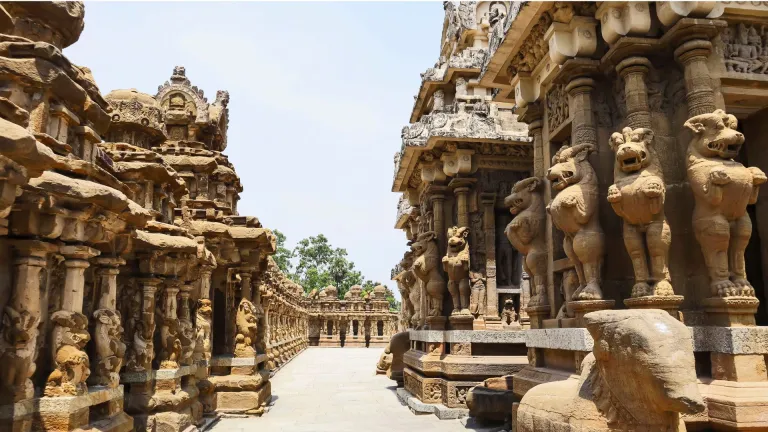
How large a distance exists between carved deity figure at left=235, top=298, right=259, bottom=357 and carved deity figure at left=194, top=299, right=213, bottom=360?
3.53 ft

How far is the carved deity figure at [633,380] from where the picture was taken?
3.54 m

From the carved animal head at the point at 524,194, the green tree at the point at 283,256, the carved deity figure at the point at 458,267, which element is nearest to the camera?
the carved animal head at the point at 524,194

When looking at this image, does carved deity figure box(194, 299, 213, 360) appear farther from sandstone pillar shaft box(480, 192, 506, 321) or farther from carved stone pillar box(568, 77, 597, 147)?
carved stone pillar box(568, 77, 597, 147)

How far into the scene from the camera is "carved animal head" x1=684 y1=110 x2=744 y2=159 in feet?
17.1

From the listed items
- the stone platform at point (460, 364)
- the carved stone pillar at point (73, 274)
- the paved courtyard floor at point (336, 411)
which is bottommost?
the paved courtyard floor at point (336, 411)

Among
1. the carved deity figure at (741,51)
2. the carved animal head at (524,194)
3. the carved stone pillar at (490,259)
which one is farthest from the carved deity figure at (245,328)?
the carved deity figure at (741,51)

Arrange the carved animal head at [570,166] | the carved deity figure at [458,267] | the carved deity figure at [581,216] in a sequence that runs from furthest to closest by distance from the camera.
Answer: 1. the carved deity figure at [458,267]
2. the carved animal head at [570,166]
3. the carved deity figure at [581,216]

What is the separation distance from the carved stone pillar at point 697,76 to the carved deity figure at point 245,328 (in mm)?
8634

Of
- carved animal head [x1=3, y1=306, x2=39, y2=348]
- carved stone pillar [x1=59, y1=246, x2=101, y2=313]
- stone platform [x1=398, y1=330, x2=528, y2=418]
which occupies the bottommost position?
stone platform [x1=398, y1=330, x2=528, y2=418]

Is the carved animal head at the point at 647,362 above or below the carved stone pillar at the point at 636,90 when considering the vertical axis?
below

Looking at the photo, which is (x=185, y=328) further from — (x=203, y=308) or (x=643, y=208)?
(x=643, y=208)

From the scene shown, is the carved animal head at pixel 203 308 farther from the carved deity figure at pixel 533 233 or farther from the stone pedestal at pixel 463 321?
the carved deity figure at pixel 533 233

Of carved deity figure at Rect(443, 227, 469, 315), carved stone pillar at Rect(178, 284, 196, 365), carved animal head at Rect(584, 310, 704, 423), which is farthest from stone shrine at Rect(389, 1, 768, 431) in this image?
carved stone pillar at Rect(178, 284, 196, 365)

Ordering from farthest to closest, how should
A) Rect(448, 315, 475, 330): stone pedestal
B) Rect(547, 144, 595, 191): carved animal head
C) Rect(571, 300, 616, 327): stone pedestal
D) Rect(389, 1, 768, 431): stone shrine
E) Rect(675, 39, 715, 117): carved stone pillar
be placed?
Rect(448, 315, 475, 330): stone pedestal
Rect(547, 144, 595, 191): carved animal head
Rect(571, 300, 616, 327): stone pedestal
Rect(675, 39, 715, 117): carved stone pillar
Rect(389, 1, 768, 431): stone shrine
